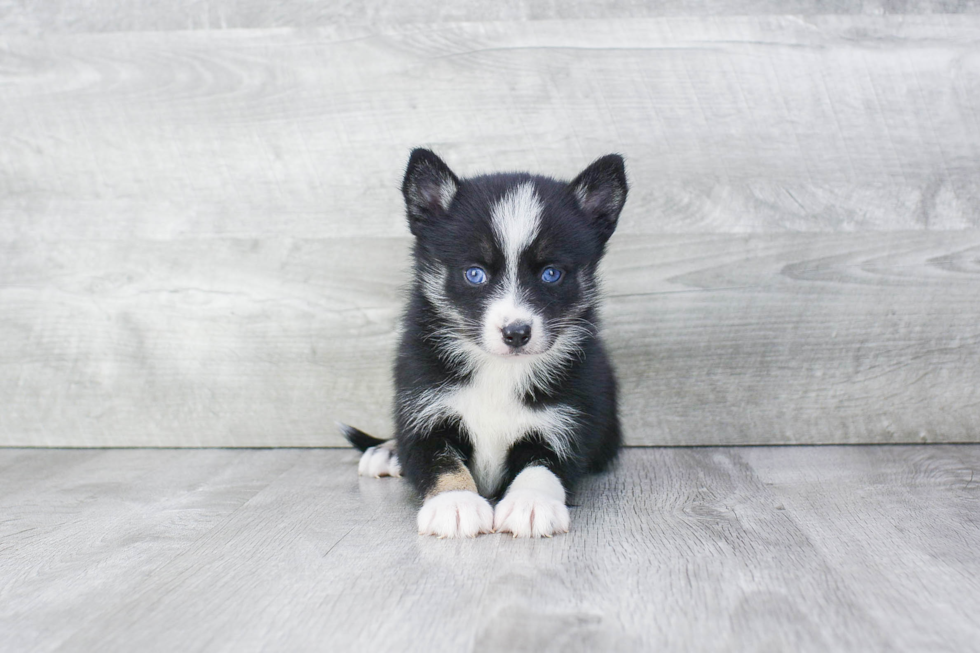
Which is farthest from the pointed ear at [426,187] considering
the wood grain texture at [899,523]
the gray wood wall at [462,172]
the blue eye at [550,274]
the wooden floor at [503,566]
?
the wood grain texture at [899,523]

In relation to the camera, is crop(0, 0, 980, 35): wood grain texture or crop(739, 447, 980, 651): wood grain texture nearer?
crop(739, 447, 980, 651): wood grain texture

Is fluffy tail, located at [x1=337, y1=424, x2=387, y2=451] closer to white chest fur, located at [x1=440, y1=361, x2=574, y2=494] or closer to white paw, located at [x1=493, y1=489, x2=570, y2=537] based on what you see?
white chest fur, located at [x1=440, y1=361, x2=574, y2=494]

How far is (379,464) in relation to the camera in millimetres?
2750

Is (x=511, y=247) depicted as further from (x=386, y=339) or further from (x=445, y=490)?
(x=386, y=339)

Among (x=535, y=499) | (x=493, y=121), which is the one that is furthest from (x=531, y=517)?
(x=493, y=121)

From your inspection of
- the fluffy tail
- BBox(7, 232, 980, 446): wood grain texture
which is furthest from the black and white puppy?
BBox(7, 232, 980, 446): wood grain texture

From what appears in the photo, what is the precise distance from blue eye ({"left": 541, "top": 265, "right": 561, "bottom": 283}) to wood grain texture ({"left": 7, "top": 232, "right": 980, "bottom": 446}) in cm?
82

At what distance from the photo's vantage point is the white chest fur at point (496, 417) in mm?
2352

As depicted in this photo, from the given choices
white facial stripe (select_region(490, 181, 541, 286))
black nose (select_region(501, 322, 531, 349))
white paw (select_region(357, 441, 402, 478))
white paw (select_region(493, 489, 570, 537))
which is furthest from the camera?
white paw (select_region(357, 441, 402, 478))

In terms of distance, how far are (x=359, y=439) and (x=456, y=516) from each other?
40.4 inches

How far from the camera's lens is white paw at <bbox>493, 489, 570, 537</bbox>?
199 cm

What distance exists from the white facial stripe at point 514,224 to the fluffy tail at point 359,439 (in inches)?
40.7

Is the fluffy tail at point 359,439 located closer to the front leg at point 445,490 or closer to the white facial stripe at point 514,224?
the front leg at point 445,490

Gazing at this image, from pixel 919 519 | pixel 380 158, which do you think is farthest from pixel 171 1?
pixel 919 519
